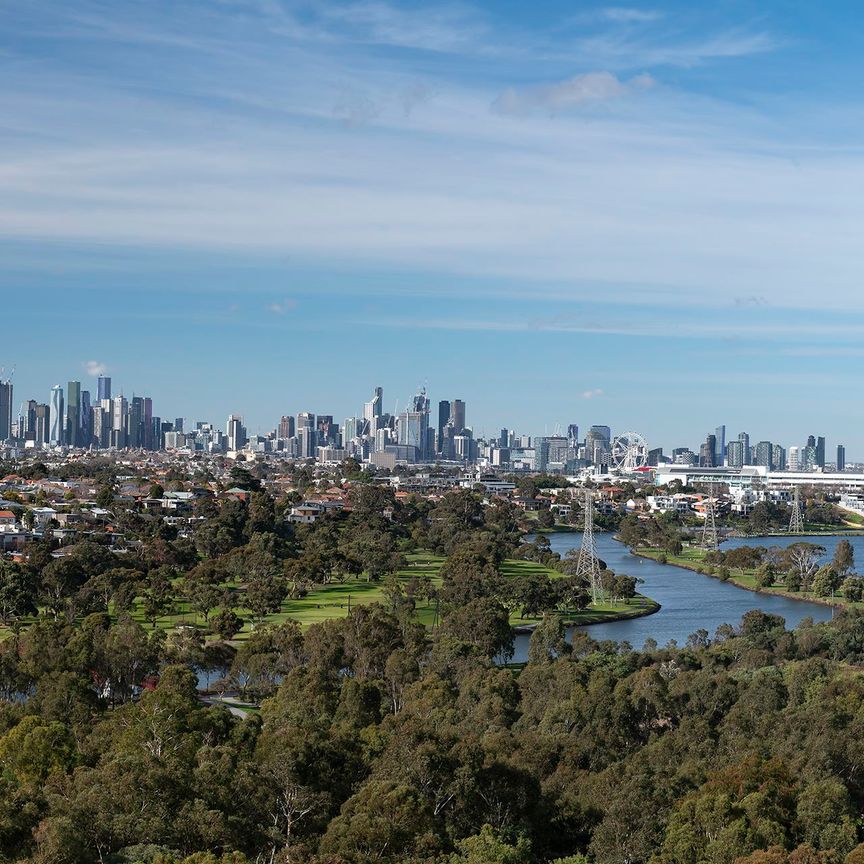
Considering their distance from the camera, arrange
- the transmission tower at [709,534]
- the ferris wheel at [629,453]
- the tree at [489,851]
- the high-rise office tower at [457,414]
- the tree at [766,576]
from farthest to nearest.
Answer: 1. the high-rise office tower at [457,414]
2. the ferris wheel at [629,453]
3. the transmission tower at [709,534]
4. the tree at [766,576]
5. the tree at [489,851]

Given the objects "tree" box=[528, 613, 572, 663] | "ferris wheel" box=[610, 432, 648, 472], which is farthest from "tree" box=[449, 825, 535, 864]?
"ferris wheel" box=[610, 432, 648, 472]

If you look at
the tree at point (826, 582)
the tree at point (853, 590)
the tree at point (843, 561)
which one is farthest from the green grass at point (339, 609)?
the tree at point (843, 561)

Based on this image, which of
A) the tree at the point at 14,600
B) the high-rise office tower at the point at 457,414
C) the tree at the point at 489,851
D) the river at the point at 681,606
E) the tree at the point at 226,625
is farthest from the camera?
the high-rise office tower at the point at 457,414

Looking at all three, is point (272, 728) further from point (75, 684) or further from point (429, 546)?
point (429, 546)

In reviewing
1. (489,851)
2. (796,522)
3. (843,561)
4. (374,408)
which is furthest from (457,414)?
(489,851)

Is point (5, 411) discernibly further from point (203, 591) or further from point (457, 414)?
point (203, 591)

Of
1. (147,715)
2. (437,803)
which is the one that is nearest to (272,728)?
(147,715)

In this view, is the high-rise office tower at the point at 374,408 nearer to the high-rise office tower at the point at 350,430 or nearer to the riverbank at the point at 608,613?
the high-rise office tower at the point at 350,430
